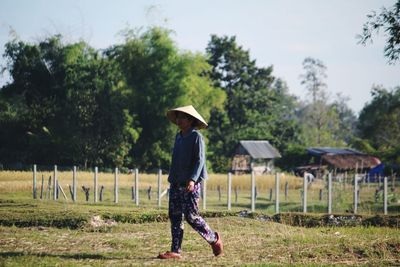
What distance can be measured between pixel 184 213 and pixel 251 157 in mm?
51644

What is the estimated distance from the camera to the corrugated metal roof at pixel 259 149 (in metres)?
58.7

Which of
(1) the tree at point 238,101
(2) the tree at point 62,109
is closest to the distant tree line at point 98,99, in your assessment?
(2) the tree at point 62,109

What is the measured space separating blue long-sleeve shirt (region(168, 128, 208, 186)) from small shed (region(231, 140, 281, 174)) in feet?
167

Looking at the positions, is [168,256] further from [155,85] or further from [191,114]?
[155,85]

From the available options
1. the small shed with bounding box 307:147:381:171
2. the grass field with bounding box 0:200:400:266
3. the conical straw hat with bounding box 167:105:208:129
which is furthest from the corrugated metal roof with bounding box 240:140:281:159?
the conical straw hat with bounding box 167:105:208:129

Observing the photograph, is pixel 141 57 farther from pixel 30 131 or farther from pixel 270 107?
pixel 270 107

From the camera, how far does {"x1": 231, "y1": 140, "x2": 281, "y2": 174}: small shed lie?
59.2 m

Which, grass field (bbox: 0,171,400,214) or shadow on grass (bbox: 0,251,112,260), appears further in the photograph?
grass field (bbox: 0,171,400,214)

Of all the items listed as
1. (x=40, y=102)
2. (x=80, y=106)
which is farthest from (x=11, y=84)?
(x=80, y=106)

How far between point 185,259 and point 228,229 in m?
4.30

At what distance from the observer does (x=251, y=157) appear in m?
59.1

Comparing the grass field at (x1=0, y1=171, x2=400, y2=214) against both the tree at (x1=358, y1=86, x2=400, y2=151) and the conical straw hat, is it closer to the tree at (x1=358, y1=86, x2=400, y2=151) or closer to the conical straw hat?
the conical straw hat

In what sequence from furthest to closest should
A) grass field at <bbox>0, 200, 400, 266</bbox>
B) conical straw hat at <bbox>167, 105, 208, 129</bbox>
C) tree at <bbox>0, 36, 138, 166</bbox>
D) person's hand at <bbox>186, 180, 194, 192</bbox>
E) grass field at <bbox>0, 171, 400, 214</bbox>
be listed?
1. tree at <bbox>0, 36, 138, 166</bbox>
2. grass field at <bbox>0, 171, 400, 214</bbox>
3. conical straw hat at <bbox>167, 105, 208, 129</bbox>
4. person's hand at <bbox>186, 180, 194, 192</bbox>
5. grass field at <bbox>0, 200, 400, 266</bbox>

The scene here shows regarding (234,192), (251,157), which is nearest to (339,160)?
(251,157)
